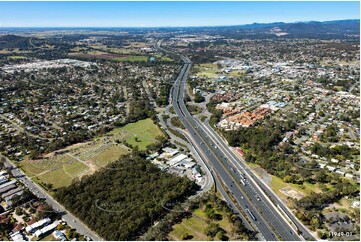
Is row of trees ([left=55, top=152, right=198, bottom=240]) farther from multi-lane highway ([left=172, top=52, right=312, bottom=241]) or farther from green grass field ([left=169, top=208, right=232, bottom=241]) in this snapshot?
multi-lane highway ([left=172, top=52, right=312, bottom=241])

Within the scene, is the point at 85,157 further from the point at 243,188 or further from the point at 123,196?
the point at 243,188

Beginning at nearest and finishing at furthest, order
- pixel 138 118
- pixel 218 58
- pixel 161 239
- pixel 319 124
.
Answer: pixel 161 239, pixel 319 124, pixel 138 118, pixel 218 58

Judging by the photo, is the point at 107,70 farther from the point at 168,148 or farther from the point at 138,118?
the point at 168,148

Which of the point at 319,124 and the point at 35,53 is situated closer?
the point at 319,124

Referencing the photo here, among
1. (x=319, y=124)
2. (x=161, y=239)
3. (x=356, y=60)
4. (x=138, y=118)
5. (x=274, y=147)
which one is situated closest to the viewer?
(x=161, y=239)

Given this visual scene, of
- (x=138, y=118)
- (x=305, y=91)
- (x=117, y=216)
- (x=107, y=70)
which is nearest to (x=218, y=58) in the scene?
(x=107, y=70)

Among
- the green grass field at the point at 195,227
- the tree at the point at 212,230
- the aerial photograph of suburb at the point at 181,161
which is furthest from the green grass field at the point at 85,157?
the tree at the point at 212,230

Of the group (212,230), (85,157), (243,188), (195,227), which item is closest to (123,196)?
(195,227)

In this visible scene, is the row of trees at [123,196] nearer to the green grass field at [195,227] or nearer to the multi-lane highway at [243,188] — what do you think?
the green grass field at [195,227]
